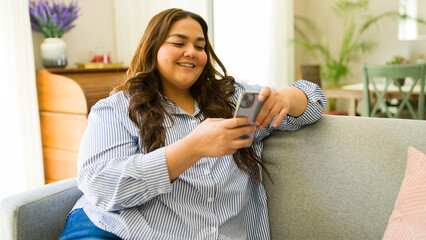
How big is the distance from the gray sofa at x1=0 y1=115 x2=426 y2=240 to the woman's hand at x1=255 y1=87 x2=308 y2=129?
12 cm

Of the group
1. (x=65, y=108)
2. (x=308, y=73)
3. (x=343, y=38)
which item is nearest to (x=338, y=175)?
(x=65, y=108)

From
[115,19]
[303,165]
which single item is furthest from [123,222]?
[115,19]

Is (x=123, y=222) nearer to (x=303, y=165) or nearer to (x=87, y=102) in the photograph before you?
(x=303, y=165)

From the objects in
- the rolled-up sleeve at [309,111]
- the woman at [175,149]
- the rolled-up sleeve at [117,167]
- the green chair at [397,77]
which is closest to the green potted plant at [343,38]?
the green chair at [397,77]

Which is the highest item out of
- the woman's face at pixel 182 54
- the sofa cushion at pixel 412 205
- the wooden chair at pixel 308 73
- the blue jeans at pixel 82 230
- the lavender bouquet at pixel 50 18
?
the lavender bouquet at pixel 50 18

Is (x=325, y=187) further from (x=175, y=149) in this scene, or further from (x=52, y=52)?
(x=52, y=52)

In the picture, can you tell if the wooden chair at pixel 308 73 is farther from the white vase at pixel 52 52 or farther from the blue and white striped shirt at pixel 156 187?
the blue and white striped shirt at pixel 156 187

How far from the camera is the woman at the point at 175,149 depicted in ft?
3.38

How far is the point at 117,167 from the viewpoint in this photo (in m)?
1.06

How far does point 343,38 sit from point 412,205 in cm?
455

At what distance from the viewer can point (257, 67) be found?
432 centimetres

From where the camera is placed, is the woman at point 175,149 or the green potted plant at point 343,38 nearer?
the woman at point 175,149

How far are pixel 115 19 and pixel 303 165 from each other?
2.36 meters

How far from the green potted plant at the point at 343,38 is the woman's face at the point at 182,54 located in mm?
3465
